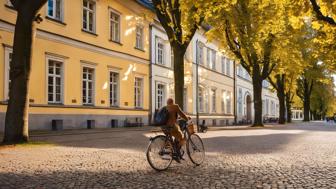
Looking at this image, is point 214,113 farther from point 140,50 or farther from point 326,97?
point 326,97

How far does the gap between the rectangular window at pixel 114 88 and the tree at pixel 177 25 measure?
8806 millimetres

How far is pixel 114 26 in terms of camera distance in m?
31.0

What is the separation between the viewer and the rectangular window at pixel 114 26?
3064 cm

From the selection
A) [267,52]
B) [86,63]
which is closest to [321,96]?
[267,52]

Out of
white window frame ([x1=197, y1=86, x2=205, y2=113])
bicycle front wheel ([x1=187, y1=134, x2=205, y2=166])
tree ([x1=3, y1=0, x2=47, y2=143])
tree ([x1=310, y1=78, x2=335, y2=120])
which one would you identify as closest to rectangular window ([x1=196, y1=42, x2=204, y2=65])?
white window frame ([x1=197, y1=86, x2=205, y2=113])

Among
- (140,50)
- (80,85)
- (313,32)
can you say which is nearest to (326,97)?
(313,32)

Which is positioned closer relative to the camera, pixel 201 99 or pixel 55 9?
pixel 55 9

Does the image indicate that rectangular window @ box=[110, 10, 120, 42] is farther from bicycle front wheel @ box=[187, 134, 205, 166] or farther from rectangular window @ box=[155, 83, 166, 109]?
bicycle front wheel @ box=[187, 134, 205, 166]

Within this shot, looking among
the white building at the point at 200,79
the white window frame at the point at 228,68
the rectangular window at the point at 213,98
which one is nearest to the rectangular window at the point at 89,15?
the white building at the point at 200,79

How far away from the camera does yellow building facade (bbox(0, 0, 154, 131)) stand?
22.9 m

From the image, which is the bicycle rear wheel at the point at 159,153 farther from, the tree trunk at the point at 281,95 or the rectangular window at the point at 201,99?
the tree trunk at the point at 281,95

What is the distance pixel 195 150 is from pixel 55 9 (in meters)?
16.7

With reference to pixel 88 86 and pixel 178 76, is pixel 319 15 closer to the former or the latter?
pixel 178 76

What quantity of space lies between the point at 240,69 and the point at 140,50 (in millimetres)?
28815
